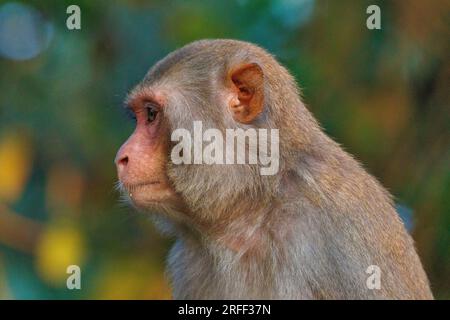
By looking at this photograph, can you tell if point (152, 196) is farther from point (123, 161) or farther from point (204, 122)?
point (204, 122)

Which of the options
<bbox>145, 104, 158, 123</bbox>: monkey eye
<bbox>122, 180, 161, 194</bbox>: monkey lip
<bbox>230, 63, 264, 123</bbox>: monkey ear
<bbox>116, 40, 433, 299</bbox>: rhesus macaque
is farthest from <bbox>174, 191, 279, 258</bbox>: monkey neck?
<bbox>145, 104, 158, 123</bbox>: monkey eye

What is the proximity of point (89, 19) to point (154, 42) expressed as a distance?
97 centimetres

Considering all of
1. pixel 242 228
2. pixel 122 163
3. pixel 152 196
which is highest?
pixel 122 163

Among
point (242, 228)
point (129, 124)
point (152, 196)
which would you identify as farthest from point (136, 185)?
point (129, 124)

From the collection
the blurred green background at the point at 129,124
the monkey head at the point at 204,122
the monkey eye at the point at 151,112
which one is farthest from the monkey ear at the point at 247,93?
the blurred green background at the point at 129,124

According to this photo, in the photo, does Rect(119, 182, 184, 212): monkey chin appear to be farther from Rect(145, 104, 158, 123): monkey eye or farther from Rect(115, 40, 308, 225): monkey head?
Rect(145, 104, 158, 123): monkey eye

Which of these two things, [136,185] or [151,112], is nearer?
[136,185]

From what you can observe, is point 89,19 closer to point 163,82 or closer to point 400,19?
point 400,19

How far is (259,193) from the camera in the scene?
15.7ft

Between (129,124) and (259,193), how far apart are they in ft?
12.7

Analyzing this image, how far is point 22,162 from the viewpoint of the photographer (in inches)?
378

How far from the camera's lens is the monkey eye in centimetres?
502

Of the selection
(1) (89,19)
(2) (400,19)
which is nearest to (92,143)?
(1) (89,19)

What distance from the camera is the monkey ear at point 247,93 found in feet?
15.9
